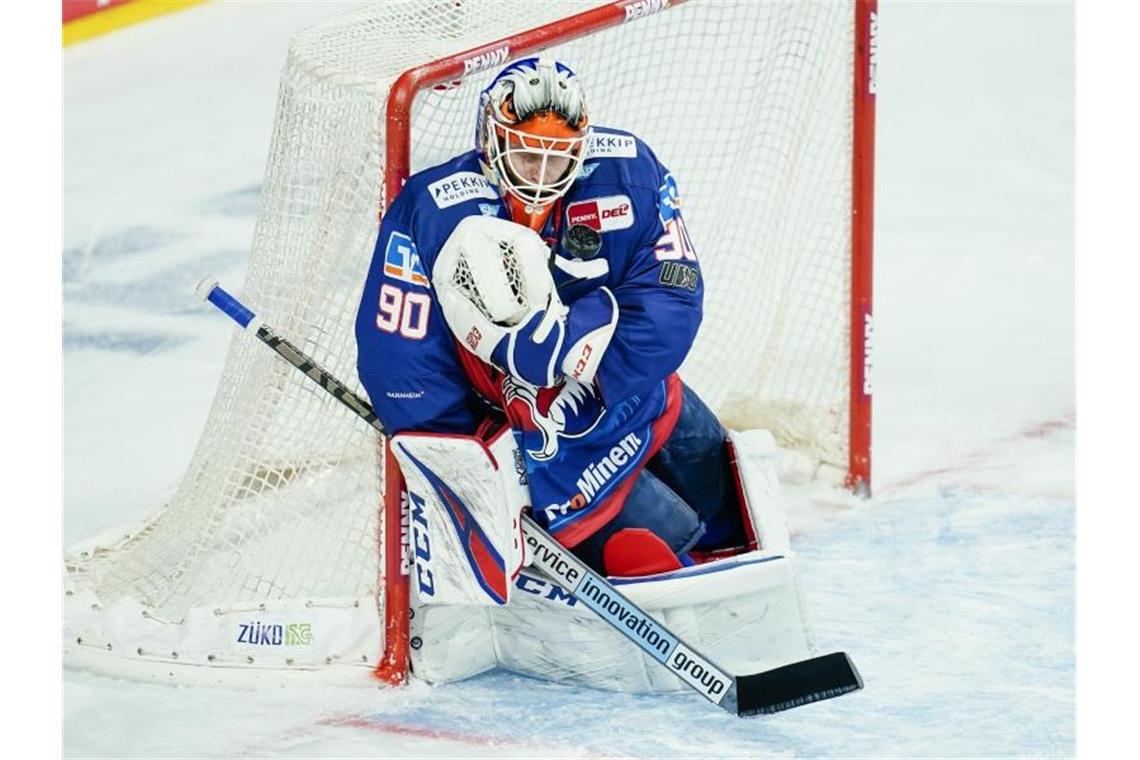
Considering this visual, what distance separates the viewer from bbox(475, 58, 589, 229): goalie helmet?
10.1ft

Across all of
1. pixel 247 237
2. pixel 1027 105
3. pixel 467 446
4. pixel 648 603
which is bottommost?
pixel 648 603

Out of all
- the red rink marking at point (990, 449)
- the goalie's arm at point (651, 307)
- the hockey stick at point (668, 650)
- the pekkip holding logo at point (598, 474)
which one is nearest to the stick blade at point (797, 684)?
the hockey stick at point (668, 650)

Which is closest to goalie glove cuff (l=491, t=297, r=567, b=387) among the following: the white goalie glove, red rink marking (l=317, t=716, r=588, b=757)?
the white goalie glove

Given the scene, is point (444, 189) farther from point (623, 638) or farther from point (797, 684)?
point (797, 684)

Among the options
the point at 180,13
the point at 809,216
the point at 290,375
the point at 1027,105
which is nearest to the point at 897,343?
the point at 809,216

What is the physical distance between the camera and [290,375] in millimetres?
3449

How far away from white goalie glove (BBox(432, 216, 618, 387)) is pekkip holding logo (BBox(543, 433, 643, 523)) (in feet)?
0.75

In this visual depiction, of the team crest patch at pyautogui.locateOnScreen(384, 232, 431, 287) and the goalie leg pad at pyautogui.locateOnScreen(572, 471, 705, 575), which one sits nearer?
the team crest patch at pyautogui.locateOnScreen(384, 232, 431, 287)

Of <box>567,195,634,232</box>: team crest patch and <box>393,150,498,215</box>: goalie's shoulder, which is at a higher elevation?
<box>393,150,498,215</box>: goalie's shoulder

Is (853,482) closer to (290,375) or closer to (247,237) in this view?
(290,375)

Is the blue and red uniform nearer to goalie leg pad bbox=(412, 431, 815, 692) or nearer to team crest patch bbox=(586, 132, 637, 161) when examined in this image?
team crest patch bbox=(586, 132, 637, 161)

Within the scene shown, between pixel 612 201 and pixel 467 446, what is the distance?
46 cm

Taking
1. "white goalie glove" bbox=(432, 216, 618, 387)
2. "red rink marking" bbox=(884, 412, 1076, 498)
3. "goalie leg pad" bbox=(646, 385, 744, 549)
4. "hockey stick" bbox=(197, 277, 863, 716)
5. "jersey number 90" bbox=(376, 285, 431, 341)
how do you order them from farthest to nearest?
"red rink marking" bbox=(884, 412, 1076, 498), "goalie leg pad" bbox=(646, 385, 744, 549), "hockey stick" bbox=(197, 277, 863, 716), "jersey number 90" bbox=(376, 285, 431, 341), "white goalie glove" bbox=(432, 216, 618, 387)

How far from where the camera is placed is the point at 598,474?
3.35 metres
